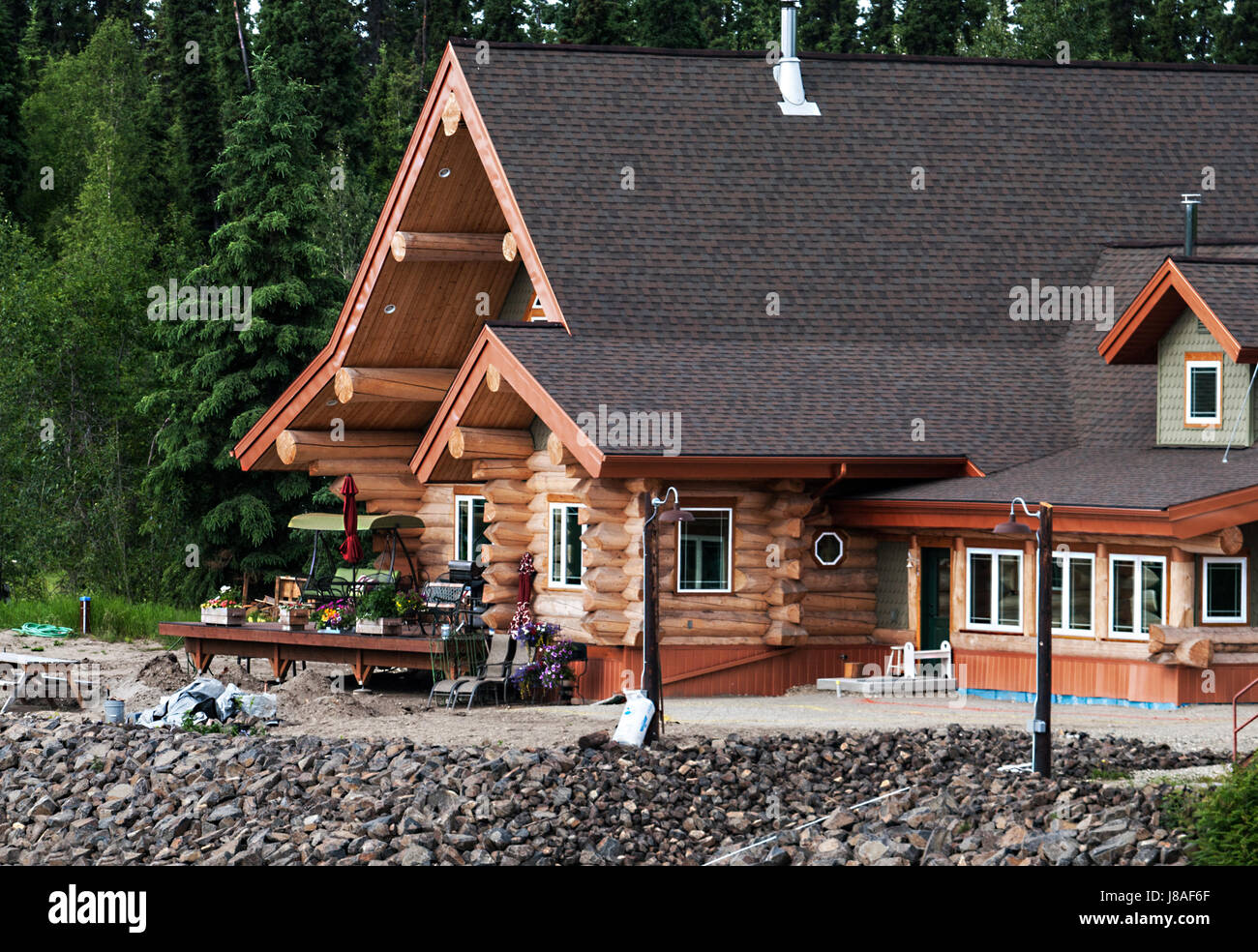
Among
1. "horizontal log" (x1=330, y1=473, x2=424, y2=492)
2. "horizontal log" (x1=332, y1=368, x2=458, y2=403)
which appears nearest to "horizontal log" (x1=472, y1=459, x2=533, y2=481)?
"horizontal log" (x1=332, y1=368, x2=458, y2=403)

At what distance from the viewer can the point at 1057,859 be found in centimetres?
1505

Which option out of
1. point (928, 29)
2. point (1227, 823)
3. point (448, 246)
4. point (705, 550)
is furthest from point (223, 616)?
point (928, 29)

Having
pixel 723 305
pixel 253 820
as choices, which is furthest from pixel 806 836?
pixel 723 305

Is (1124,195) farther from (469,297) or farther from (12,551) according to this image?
(12,551)

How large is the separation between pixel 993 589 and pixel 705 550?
3504 millimetres

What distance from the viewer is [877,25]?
57.9 meters

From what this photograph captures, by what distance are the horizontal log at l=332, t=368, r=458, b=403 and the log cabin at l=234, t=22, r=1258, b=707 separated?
0.15 feet

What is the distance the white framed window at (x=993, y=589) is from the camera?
23.5 m

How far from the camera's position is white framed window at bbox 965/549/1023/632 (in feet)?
77.1

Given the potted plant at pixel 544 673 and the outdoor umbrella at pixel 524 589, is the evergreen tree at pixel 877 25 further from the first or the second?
the potted plant at pixel 544 673

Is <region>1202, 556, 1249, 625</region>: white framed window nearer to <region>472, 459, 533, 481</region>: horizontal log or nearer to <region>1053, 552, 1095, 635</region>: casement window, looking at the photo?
<region>1053, 552, 1095, 635</region>: casement window
